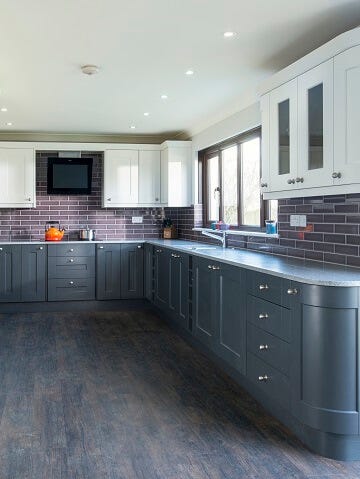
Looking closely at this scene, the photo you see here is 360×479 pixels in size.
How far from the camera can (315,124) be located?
→ 336 centimetres

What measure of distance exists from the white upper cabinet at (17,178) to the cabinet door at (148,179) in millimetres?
1395

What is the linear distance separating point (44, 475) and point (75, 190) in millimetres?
5191

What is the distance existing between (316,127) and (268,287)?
101 centimetres

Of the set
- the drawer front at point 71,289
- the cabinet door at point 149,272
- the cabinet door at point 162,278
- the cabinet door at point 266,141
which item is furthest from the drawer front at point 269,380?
the drawer front at point 71,289

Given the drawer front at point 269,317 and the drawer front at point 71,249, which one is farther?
the drawer front at point 71,249

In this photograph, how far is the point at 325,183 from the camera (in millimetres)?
3242

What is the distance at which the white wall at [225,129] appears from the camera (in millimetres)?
5121

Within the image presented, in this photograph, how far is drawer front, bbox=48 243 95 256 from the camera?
6.98 m

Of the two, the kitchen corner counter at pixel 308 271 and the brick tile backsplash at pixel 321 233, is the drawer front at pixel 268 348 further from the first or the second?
the brick tile backsplash at pixel 321 233

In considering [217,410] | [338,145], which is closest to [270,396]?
[217,410]

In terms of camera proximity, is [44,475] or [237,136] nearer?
[44,475]

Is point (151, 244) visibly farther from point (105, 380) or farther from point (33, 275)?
point (105, 380)

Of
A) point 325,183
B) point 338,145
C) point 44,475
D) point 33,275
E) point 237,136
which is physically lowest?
point 44,475

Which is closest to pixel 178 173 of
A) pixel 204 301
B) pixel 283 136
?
pixel 204 301
